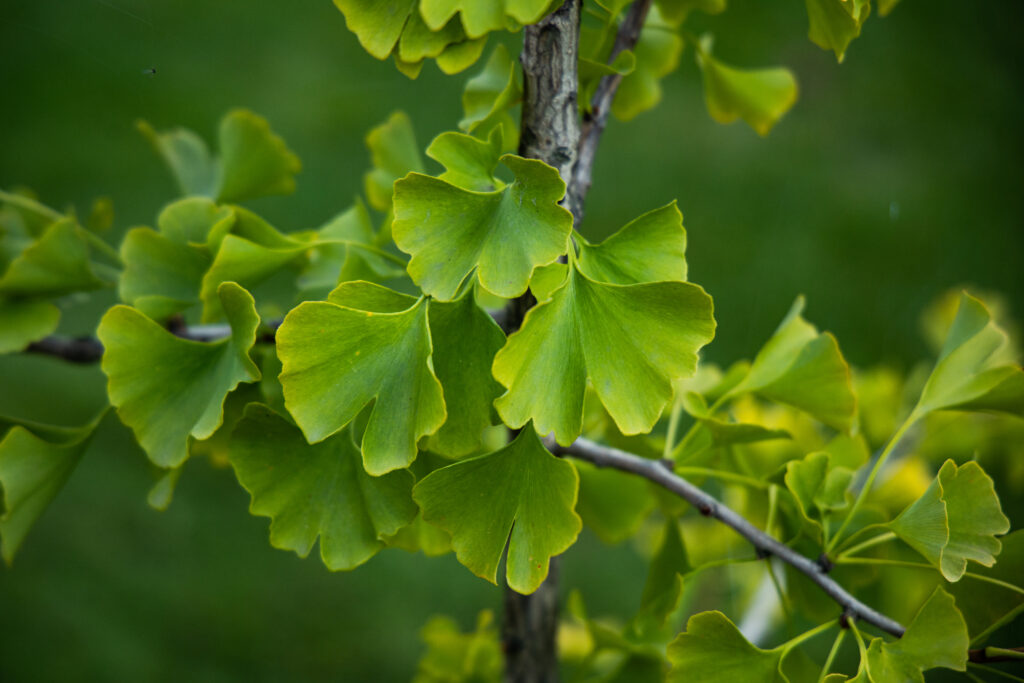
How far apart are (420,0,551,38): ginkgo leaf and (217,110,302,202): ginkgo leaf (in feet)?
0.83

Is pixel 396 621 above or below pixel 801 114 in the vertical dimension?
below

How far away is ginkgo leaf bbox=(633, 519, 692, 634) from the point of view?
50cm

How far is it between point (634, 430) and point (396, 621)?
1.16 m

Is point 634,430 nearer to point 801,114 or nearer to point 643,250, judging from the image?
point 643,250

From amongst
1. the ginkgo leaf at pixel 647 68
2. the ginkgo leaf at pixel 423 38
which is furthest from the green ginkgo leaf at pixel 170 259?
the ginkgo leaf at pixel 647 68

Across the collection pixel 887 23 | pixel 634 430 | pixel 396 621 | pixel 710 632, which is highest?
pixel 634 430

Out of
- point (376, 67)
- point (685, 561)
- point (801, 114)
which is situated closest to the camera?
point (685, 561)

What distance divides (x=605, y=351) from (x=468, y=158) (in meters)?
0.11

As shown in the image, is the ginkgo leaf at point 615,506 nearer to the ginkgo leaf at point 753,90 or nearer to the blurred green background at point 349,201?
the ginkgo leaf at point 753,90

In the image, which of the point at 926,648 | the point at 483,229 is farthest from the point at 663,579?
the point at 483,229

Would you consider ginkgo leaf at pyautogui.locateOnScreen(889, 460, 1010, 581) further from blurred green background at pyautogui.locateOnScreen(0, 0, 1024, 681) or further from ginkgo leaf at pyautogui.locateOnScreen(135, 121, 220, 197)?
blurred green background at pyautogui.locateOnScreen(0, 0, 1024, 681)

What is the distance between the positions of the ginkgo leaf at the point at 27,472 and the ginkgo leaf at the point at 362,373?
20 centimetres

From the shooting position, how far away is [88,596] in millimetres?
1305

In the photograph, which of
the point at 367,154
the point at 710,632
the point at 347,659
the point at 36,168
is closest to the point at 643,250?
the point at 710,632
